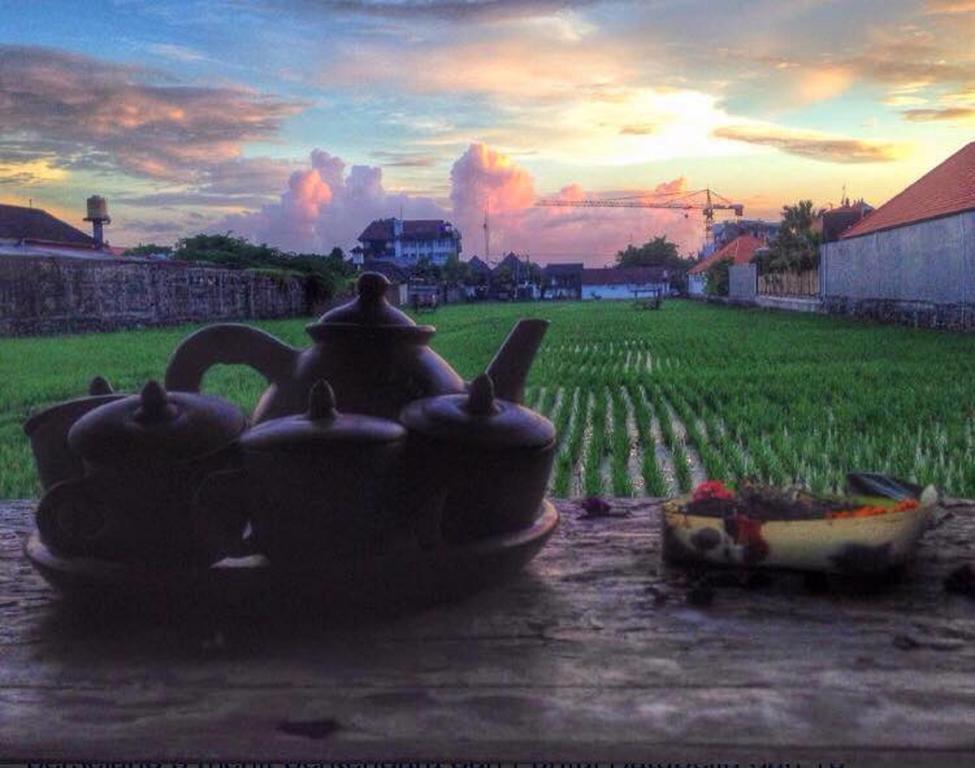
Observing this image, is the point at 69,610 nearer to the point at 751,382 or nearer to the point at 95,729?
the point at 95,729

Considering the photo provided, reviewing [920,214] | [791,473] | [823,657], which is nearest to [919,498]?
[823,657]

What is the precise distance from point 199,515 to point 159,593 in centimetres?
11

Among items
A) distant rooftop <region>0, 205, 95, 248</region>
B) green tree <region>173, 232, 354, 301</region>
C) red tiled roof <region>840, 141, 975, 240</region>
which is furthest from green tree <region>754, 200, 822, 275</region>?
distant rooftop <region>0, 205, 95, 248</region>

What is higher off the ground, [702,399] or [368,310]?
[368,310]

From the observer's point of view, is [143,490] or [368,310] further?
[368,310]

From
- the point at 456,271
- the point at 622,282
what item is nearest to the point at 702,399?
the point at 456,271

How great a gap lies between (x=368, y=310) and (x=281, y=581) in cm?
42

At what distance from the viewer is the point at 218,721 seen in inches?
40.5

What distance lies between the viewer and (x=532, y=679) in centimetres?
113

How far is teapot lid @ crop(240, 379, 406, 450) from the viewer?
4.04 feet

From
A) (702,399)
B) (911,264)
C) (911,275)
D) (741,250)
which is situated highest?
(741,250)

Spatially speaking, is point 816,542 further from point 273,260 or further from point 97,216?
point 97,216

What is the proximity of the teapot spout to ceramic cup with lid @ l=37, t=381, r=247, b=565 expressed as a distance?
1.50ft

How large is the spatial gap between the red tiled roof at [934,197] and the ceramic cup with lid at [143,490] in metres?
15.8
